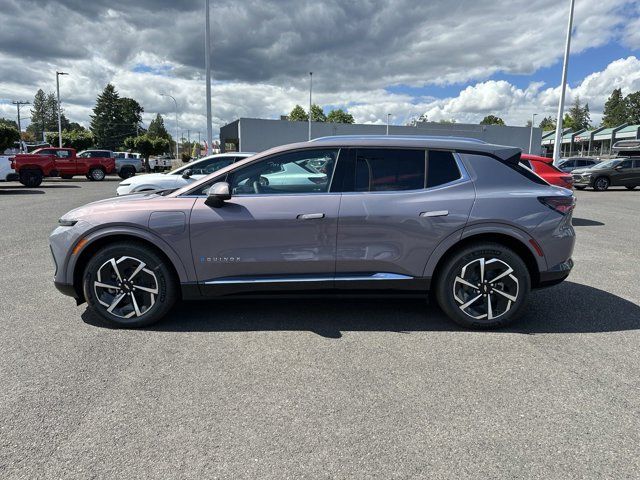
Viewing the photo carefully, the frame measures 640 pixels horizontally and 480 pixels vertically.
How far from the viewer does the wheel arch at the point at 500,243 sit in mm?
3971

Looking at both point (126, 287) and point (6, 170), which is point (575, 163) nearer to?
point (126, 287)

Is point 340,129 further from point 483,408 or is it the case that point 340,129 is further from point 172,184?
point 483,408

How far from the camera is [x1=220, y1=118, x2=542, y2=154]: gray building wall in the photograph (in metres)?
Result: 54.2

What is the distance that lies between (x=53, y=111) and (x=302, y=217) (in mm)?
183649

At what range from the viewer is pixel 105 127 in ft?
331

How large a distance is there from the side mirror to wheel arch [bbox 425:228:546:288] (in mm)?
1885

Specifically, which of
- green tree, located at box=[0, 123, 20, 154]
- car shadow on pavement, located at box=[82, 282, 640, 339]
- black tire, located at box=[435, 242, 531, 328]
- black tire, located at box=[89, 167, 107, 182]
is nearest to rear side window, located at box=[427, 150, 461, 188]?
black tire, located at box=[435, 242, 531, 328]

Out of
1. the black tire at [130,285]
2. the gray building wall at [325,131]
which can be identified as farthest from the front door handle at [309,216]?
the gray building wall at [325,131]

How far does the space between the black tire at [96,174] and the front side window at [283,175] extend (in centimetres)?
2679

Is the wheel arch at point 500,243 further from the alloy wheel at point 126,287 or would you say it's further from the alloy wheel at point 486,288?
the alloy wheel at point 126,287

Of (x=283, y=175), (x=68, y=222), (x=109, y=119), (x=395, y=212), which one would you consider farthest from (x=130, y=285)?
(x=109, y=119)

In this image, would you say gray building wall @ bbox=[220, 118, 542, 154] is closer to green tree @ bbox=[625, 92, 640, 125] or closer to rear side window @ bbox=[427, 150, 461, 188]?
rear side window @ bbox=[427, 150, 461, 188]

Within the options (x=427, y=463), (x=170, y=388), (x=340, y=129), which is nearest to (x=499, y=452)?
(x=427, y=463)

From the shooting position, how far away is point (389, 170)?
13.3ft
